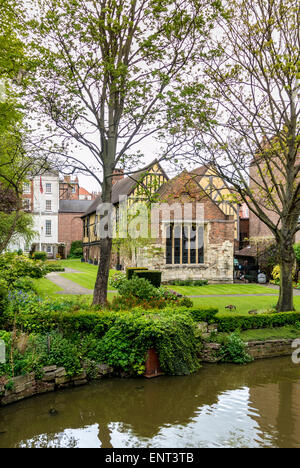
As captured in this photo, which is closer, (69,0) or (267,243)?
(69,0)

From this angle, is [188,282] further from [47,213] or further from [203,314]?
[47,213]

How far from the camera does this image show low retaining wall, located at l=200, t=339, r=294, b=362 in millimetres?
10375

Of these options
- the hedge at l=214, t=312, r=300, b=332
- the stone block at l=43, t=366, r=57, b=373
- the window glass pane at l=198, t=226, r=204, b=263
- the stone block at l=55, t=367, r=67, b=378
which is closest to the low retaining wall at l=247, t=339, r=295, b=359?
the hedge at l=214, t=312, r=300, b=332

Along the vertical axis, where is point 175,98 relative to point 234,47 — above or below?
below

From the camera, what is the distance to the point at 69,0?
11312 millimetres

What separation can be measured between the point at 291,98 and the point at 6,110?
35.6ft

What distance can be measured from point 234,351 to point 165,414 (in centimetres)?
420

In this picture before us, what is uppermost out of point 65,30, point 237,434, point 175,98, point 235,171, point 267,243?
point 65,30

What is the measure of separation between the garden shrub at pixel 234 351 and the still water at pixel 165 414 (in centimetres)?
107

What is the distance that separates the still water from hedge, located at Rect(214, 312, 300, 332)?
2225 millimetres

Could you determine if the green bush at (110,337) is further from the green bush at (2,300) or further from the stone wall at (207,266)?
the stone wall at (207,266)

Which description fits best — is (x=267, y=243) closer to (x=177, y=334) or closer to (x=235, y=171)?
(x=235, y=171)

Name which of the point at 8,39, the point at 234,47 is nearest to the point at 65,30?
the point at 8,39

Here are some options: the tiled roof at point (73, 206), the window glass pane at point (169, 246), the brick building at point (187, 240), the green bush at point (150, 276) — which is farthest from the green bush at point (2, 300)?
the tiled roof at point (73, 206)
